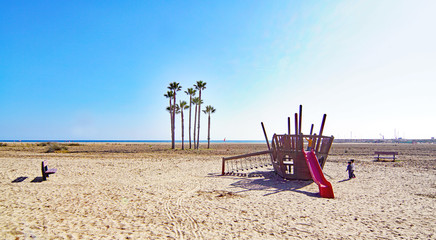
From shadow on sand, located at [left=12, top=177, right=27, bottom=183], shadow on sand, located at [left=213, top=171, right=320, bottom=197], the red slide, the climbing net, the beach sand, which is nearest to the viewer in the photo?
the beach sand

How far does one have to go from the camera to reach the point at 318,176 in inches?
404

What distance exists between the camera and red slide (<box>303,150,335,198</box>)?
878 centimetres

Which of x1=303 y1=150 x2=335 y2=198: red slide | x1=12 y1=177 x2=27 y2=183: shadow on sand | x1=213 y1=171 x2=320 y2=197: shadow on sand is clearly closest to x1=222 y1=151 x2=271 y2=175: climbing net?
x1=213 y1=171 x2=320 y2=197: shadow on sand

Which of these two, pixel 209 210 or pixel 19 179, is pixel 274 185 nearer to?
pixel 209 210

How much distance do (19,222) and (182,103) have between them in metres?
40.9

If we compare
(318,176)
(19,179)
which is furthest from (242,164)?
(19,179)

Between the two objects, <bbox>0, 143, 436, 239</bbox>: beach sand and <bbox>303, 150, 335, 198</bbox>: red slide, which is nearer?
<bbox>0, 143, 436, 239</bbox>: beach sand

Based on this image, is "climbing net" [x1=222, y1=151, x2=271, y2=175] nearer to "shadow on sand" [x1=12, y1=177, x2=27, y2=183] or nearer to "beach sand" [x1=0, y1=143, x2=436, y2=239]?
"beach sand" [x1=0, y1=143, x2=436, y2=239]

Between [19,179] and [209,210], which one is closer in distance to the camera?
[209,210]

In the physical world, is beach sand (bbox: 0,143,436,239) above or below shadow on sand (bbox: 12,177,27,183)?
below

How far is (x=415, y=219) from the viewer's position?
20.6ft

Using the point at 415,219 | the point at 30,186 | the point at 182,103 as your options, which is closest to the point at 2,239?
the point at 30,186

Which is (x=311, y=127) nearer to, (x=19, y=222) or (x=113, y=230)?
(x=113, y=230)

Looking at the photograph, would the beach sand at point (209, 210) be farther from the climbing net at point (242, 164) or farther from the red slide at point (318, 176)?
the climbing net at point (242, 164)
